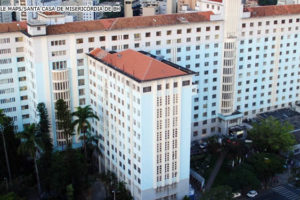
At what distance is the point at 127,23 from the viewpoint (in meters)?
98.3

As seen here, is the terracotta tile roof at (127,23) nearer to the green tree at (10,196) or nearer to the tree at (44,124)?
the tree at (44,124)

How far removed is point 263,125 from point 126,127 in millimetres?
37381

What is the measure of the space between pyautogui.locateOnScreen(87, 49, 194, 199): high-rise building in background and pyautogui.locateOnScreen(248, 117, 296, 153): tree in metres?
24.6

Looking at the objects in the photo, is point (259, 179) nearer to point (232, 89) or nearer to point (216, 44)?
point (232, 89)

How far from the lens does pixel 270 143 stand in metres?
99.1

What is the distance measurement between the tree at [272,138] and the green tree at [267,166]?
18.2 feet

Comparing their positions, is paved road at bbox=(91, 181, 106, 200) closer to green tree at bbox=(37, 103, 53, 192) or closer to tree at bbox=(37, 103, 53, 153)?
green tree at bbox=(37, 103, 53, 192)

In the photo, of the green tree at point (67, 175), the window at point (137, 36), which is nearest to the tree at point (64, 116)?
the green tree at point (67, 175)

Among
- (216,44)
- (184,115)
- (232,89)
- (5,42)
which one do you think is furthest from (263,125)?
(5,42)

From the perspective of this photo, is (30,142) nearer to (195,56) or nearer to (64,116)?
(64,116)

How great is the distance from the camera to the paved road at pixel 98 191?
287 ft

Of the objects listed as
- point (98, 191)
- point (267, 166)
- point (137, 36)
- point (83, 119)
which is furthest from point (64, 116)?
point (267, 166)

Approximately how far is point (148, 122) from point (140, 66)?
1054cm

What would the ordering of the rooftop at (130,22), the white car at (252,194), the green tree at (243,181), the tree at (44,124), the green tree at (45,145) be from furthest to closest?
the rooftop at (130,22)
the white car at (252,194)
the tree at (44,124)
the green tree at (243,181)
the green tree at (45,145)
